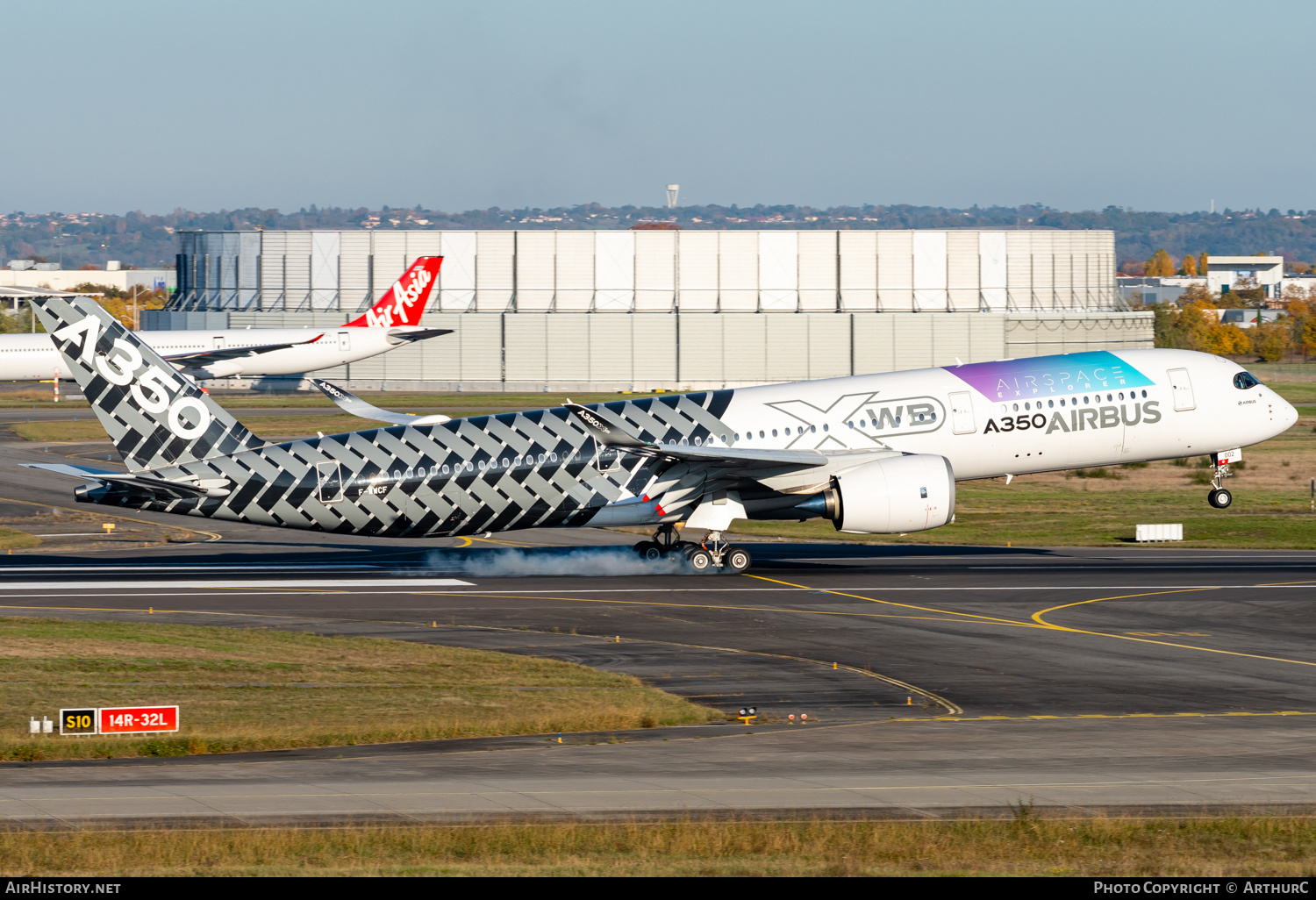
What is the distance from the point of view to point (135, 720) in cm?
2416

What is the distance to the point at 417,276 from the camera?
12500 cm

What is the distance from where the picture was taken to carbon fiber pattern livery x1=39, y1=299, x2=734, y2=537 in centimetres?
4084

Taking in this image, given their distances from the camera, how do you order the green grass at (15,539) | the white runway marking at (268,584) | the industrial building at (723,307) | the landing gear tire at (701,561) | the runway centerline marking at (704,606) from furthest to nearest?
1. the industrial building at (723,307)
2. the green grass at (15,539)
3. the landing gear tire at (701,561)
4. the white runway marking at (268,584)
5. the runway centerline marking at (704,606)

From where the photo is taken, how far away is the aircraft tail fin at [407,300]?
125m

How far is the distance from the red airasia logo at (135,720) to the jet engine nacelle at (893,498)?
2264cm

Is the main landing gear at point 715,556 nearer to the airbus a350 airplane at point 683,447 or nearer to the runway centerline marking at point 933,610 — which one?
the airbus a350 airplane at point 683,447

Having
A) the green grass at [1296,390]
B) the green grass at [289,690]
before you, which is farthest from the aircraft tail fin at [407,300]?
the green grass at [289,690]

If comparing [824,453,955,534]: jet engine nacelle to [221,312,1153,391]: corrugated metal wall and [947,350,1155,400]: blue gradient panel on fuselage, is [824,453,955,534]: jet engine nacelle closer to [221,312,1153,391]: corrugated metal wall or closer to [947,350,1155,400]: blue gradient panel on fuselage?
[947,350,1155,400]: blue gradient panel on fuselage

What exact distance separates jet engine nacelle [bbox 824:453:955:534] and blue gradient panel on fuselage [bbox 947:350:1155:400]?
13.4 ft

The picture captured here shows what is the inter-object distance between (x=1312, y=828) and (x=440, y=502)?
29.0 m

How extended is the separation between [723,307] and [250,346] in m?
49.8

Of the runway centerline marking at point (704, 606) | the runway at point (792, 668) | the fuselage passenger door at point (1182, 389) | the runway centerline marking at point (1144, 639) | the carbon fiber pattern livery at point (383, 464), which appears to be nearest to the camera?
the runway at point (792, 668)

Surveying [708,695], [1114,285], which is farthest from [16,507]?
A: [1114,285]
